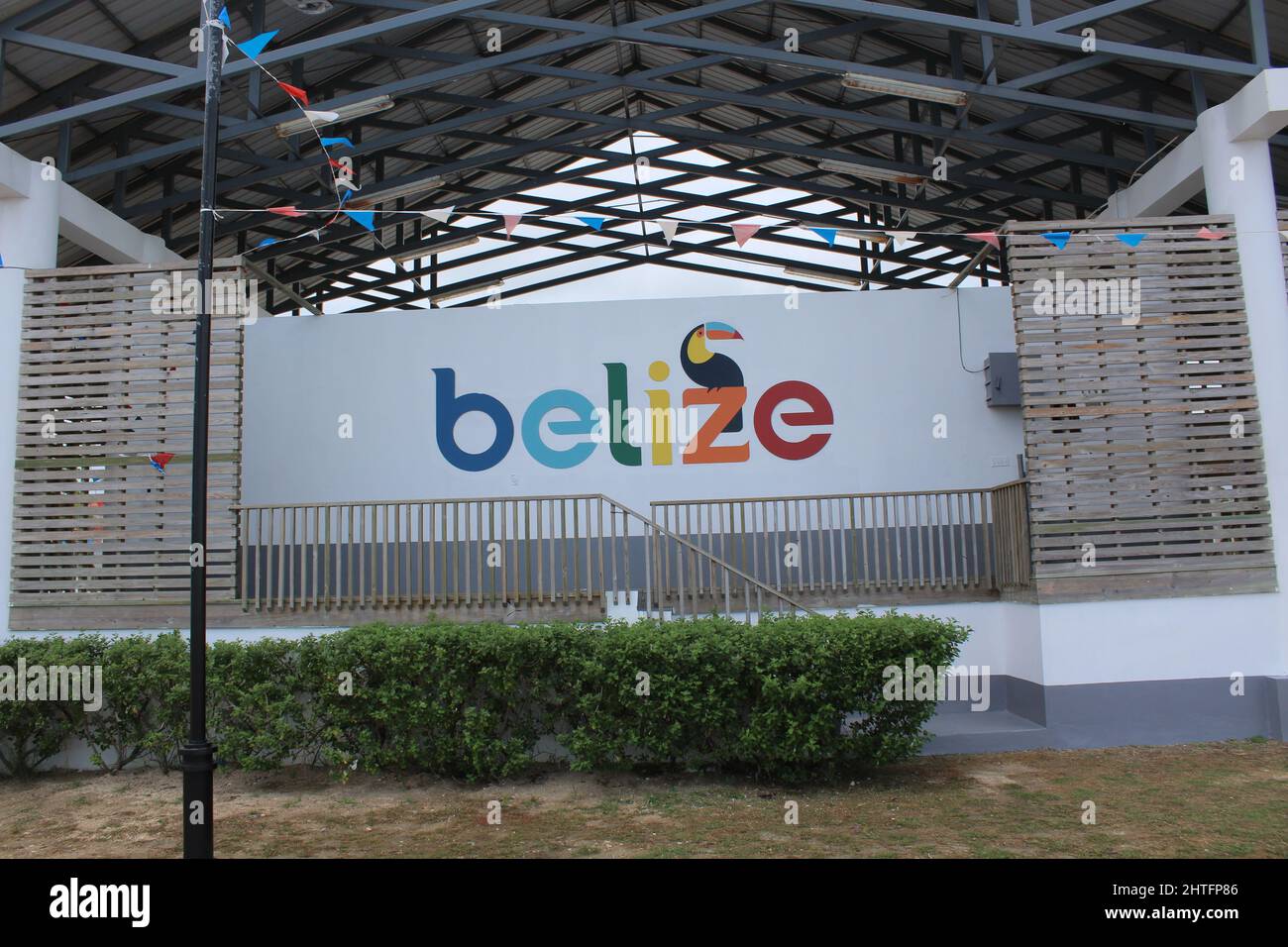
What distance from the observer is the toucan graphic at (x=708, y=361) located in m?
12.2

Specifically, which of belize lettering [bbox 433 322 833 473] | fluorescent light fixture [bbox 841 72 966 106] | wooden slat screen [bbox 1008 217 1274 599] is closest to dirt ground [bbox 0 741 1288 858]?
wooden slat screen [bbox 1008 217 1274 599]

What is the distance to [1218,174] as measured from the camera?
9.27 meters

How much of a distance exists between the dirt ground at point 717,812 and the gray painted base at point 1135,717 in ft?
0.48

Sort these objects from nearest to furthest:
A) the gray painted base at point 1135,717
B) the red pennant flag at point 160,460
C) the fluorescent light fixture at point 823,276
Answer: the gray painted base at point 1135,717 → the red pennant flag at point 160,460 → the fluorescent light fixture at point 823,276

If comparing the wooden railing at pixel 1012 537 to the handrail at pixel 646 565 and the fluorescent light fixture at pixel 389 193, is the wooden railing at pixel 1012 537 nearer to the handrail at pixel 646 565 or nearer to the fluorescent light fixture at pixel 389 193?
the handrail at pixel 646 565

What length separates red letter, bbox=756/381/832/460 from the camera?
1205 centimetres

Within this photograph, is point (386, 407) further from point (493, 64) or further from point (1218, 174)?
point (1218, 174)

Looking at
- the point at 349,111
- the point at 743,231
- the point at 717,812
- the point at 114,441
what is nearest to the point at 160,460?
the point at 114,441

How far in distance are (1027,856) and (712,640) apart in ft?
8.26

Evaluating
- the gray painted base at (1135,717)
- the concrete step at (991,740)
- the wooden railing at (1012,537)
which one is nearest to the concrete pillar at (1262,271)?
the gray painted base at (1135,717)

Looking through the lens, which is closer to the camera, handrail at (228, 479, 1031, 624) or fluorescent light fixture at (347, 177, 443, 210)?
handrail at (228, 479, 1031, 624)

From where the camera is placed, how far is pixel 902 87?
10.6 metres

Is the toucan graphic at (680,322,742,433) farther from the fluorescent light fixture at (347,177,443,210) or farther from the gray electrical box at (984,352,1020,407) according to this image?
the fluorescent light fixture at (347,177,443,210)

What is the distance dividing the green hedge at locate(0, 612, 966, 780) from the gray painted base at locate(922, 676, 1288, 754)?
1.46m
